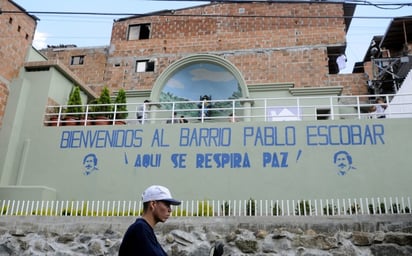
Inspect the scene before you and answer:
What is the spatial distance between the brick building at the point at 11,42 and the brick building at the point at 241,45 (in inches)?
235

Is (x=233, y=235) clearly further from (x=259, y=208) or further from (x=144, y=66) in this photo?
(x=144, y=66)

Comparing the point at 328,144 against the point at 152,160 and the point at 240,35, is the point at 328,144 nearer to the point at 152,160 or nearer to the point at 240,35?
the point at 152,160

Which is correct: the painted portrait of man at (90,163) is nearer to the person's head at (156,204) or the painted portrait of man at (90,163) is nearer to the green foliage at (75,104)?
the green foliage at (75,104)

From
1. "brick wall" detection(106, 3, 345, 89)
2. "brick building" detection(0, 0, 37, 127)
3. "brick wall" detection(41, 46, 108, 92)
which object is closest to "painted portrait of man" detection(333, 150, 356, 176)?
"brick wall" detection(106, 3, 345, 89)

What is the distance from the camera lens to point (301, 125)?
11.3 meters

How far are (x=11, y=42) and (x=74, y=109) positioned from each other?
2.96m

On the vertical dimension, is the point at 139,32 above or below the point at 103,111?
above

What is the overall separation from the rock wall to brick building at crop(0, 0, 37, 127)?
5.91 meters

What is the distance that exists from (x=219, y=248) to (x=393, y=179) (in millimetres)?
8525

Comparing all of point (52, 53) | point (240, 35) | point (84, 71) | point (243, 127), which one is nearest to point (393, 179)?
point (243, 127)

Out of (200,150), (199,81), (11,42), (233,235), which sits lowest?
(233,235)

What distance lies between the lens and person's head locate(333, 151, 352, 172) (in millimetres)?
10625

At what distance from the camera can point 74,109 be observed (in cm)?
1388

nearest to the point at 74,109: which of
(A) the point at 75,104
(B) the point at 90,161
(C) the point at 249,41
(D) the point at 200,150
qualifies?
(A) the point at 75,104
